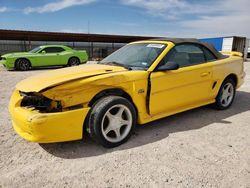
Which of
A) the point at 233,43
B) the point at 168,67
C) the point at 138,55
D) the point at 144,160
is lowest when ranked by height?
the point at 144,160

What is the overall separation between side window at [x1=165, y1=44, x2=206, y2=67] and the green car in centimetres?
1003

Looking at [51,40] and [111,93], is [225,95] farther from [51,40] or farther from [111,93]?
[51,40]

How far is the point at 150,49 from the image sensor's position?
3773mm

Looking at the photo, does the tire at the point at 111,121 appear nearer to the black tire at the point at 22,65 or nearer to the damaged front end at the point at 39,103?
the damaged front end at the point at 39,103

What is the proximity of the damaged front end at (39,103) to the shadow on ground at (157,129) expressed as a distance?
0.58m

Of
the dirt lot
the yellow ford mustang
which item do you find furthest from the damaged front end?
the dirt lot

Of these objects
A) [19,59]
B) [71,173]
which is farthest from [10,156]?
[19,59]

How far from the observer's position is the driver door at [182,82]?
340cm

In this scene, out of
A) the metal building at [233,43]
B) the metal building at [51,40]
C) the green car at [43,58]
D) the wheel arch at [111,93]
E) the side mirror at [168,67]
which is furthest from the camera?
the metal building at [233,43]

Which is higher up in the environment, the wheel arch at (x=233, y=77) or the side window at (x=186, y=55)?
the side window at (x=186, y=55)

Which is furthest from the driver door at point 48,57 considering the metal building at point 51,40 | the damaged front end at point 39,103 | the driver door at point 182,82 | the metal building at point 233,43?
the metal building at point 233,43

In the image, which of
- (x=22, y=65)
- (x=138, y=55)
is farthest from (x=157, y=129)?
(x=22, y=65)

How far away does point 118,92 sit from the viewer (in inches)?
125

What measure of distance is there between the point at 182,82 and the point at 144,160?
154 cm
